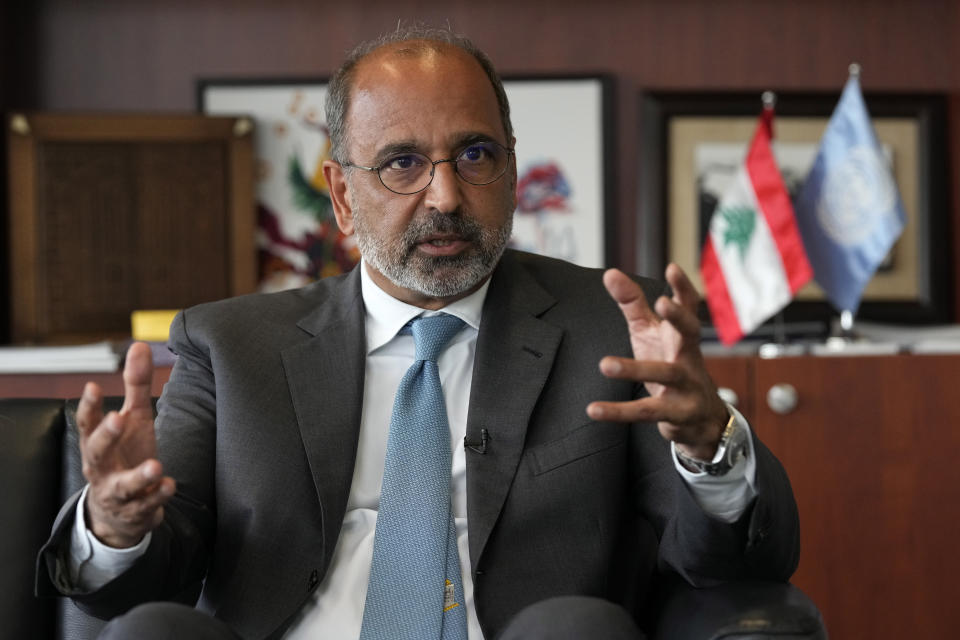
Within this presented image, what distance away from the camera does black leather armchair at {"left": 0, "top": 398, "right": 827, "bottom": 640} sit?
1641 millimetres

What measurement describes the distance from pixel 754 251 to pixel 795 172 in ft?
1.41

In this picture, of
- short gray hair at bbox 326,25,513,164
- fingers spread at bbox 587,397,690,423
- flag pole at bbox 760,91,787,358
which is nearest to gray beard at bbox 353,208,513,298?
short gray hair at bbox 326,25,513,164

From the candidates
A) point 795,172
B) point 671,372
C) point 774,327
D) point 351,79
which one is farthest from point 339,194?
point 795,172

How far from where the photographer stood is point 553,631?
134cm

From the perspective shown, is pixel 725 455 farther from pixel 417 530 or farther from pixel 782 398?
pixel 782 398

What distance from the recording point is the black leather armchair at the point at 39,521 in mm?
1641

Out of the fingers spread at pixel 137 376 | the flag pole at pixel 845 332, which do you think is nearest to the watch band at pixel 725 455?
the fingers spread at pixel 137 376

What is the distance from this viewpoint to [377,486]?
1825 mm

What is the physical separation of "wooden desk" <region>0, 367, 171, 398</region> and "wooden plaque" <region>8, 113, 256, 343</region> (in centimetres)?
65

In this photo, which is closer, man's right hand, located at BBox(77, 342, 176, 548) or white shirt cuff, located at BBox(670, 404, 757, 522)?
man's right hand, located at BBox(77, 342, 176, 548)

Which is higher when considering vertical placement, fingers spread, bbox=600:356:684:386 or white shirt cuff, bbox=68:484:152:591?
fingers spread, bbox=600:356:684:386

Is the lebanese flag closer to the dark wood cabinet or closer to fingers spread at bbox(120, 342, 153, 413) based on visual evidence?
the dark wood cabinet

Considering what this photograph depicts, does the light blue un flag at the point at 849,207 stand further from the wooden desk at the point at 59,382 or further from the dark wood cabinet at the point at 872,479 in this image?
the wooden desk at the point at 59,382

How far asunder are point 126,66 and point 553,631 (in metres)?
2.54
